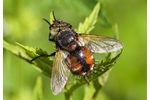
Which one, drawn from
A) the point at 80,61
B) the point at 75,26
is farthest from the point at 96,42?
the point at 75,26

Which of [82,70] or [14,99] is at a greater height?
[82,70]

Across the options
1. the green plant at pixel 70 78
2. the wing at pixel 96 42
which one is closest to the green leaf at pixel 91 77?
the green plant at pixel 70 78

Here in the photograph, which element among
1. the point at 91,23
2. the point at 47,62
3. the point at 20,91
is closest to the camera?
the point at 47,62

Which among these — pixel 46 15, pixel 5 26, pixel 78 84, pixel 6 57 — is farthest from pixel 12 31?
pixel 78 84

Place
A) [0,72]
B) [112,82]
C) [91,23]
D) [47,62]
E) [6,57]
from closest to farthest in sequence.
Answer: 1. [47,62]
2. [91,23]
3. [0,72]
4. [6,57]
5. [112,82]

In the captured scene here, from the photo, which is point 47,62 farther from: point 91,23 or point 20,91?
point 20,91

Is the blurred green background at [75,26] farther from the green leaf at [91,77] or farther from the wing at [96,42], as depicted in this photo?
the green leaf at [91,77]

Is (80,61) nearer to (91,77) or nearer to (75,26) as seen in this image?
(91,77)
